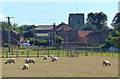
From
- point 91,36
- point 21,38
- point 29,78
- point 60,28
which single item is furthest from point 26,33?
point 29,78

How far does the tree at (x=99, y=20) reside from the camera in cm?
12379

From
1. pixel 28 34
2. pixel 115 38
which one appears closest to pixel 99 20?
pixel 28 34

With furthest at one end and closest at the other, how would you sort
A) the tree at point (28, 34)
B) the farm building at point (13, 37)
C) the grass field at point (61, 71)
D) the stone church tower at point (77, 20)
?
1. the stone church tower at point (77, 20)
2. the tree at point (28, 34)
3. the farm building at point (13, 37)
4. the grass field at point (61, 71)

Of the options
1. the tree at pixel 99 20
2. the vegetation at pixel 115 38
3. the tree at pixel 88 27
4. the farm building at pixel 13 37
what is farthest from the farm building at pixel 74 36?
the tree at pixel 88 27

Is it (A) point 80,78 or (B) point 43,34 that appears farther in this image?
(B) point 43,34

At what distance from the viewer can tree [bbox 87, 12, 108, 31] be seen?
406ft

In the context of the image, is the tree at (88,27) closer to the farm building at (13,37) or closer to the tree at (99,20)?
the tree at (99,20)

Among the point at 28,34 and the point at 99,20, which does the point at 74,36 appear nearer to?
the point at 28,34

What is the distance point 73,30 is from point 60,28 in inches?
195

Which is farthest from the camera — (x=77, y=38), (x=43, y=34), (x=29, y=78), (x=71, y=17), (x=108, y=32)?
(x=71, y=17)

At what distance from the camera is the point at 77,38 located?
95.8 meters

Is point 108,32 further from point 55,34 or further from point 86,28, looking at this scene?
point 86,28

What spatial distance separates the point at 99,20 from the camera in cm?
12469

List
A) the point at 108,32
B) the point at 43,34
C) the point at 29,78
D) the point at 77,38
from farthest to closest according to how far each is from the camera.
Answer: the point at 43,34
the point at 77,38
the point at 108,32
the point at 29,78
